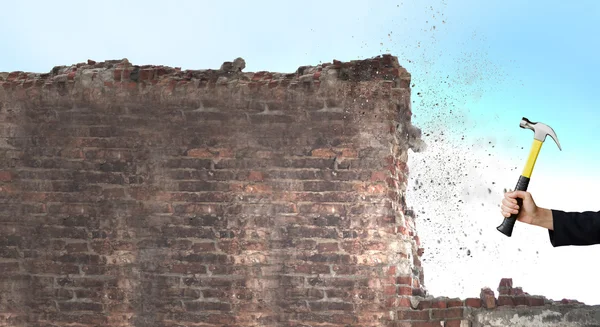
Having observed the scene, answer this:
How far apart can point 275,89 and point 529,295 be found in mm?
2563

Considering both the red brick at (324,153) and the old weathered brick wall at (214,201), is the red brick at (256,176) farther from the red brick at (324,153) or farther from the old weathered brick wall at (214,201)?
the red brick at (324,153)

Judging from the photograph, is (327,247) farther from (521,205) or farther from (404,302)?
(521,205)

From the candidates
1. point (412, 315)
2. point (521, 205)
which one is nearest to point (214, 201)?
point (412, 315)

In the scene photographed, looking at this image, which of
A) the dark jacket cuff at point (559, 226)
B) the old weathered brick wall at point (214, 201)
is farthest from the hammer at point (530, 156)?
the old weathered brick wall at point (214, 201)

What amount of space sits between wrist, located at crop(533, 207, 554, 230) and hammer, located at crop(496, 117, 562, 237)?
12cm

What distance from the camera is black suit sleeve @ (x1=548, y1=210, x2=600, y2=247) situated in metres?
4.59

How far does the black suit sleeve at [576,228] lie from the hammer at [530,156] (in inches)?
9.8

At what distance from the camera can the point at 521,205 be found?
4613 millimetres

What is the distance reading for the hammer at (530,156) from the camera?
15.1 ft

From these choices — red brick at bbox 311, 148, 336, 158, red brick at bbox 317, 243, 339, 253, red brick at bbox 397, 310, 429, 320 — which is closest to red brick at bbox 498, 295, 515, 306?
red brick at bbox 397, 310, 429, 320

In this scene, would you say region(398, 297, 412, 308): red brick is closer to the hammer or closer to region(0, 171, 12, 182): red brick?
the hammer

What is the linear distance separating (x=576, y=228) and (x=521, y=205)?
1.14ft

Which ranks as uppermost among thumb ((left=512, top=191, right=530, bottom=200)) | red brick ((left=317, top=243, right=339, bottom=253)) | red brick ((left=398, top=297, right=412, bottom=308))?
thumb ((left=512, top=191, right=530, bottom=200))

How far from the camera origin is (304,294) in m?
6.21
